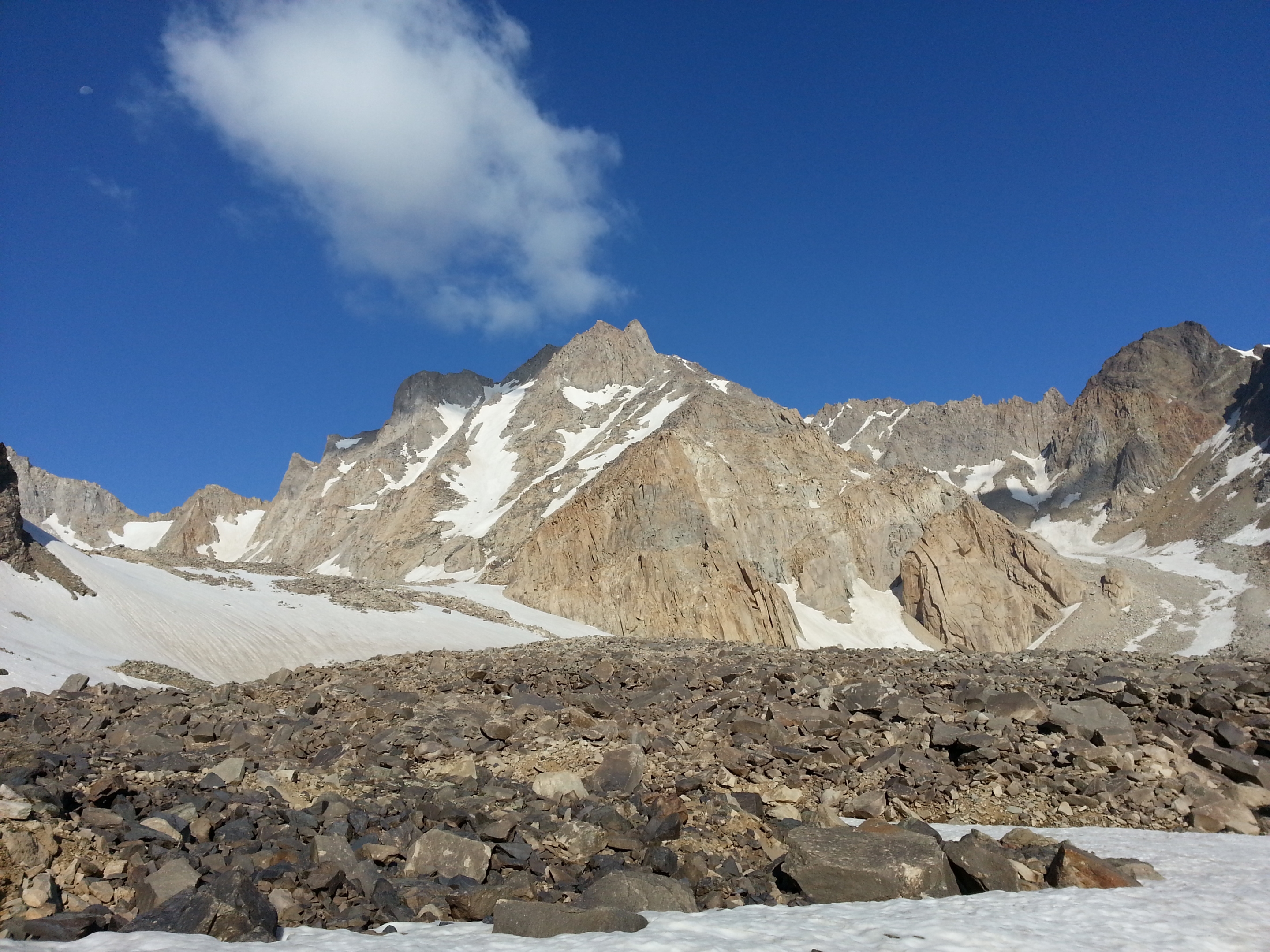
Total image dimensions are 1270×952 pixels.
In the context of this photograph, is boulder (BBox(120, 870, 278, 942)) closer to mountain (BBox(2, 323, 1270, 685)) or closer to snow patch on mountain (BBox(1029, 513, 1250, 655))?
mountain (BBox(2, 323, 1270, 685))

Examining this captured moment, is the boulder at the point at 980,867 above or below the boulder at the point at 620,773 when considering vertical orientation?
below

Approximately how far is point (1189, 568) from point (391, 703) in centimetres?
9623

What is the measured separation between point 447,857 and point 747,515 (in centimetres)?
6328

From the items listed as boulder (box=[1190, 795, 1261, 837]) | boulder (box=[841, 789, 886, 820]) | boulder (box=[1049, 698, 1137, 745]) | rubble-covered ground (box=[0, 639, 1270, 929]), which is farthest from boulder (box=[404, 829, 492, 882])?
boulder (box=[1049, 698, 1137, 745])

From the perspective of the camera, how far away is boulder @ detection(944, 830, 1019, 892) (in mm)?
5543

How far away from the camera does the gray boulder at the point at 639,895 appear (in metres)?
5.28

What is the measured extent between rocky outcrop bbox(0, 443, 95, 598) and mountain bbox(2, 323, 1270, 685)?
9.22m

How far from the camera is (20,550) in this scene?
72.4 feet

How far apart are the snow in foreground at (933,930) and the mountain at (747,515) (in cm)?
3391

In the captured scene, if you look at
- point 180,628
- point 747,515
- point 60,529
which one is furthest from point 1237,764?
point 60,529

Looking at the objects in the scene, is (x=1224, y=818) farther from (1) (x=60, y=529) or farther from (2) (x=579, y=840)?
(1) (x=60, y=529)

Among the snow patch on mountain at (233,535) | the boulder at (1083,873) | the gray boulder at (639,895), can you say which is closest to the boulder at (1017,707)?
the boulder at (1083,873)

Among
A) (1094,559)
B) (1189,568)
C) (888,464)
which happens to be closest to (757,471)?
(1094,559)

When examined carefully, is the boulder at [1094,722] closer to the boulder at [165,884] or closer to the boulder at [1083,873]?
the boulder at [1083,873]
